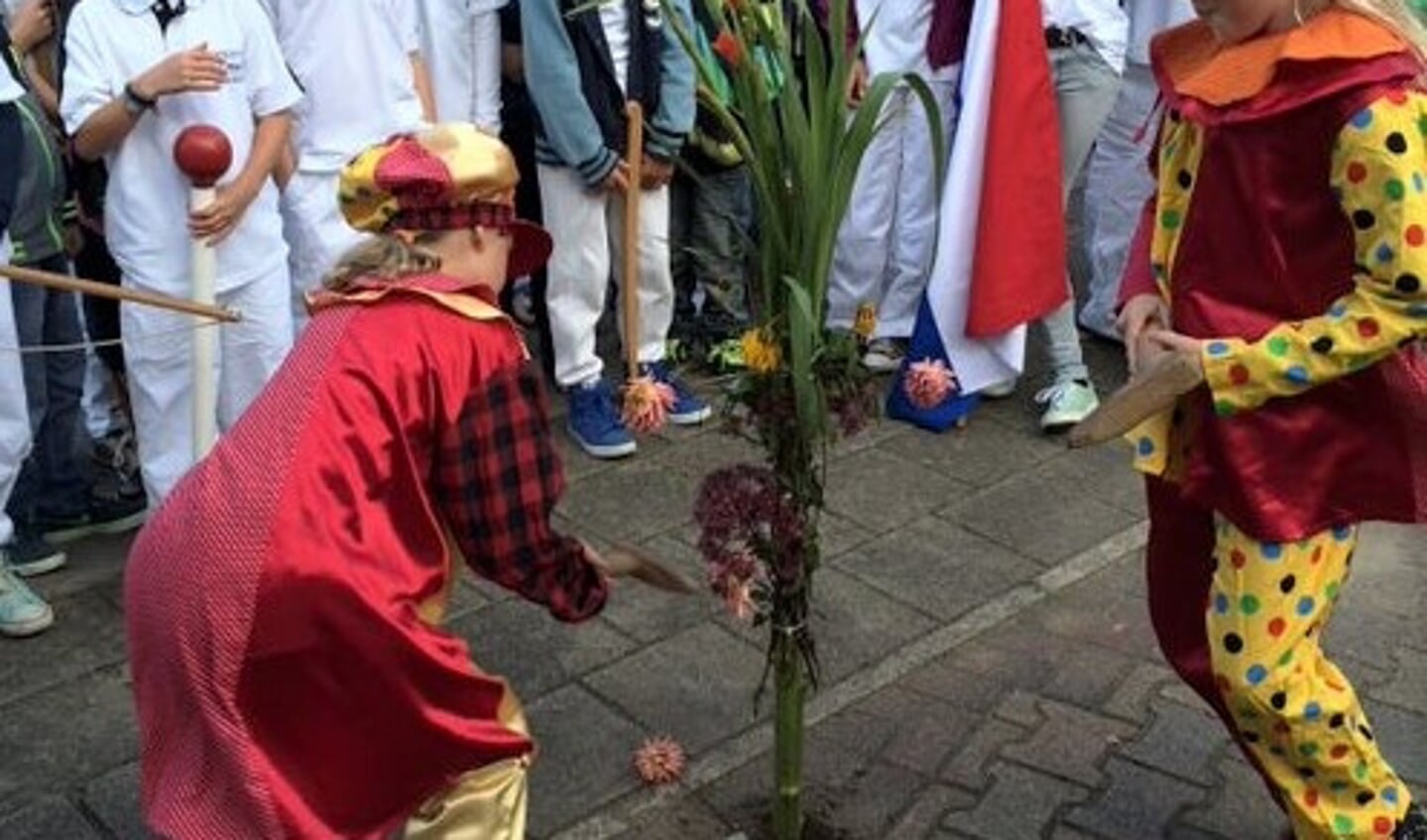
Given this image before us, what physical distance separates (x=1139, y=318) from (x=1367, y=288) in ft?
1.36

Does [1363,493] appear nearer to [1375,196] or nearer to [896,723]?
[1375,196]

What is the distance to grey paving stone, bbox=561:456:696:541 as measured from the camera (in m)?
4.28

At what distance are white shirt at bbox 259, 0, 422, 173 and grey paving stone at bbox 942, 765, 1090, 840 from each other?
2290 millimetres

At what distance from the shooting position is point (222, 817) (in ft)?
7.36

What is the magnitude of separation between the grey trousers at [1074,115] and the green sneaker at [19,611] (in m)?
3.00

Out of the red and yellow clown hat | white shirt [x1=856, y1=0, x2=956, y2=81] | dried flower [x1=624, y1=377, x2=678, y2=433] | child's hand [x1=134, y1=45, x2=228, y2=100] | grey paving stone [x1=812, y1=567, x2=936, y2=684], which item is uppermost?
the red and yellow clown hat

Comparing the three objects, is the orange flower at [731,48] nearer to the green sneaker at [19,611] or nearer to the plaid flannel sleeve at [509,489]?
the plaid flannel sleeve at [509,489]

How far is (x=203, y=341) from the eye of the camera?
12.2 feet

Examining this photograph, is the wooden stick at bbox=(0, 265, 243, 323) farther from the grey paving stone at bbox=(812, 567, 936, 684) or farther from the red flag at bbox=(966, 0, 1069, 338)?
the red flag at bbox=(966, 0, 1069, 338)

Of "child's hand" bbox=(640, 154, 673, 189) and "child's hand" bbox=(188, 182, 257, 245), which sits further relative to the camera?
"child's hand" bbox=(640, 154, 673, 189)

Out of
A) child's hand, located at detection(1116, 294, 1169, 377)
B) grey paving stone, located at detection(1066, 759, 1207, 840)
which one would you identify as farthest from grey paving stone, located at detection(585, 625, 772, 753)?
child's hand, located at detection(1116, 294, 1169, 377)

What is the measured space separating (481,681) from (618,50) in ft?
8.89

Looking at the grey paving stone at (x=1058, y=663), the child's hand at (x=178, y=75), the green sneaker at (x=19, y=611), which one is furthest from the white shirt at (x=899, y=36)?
the green sneaker at (x=19, y=611)

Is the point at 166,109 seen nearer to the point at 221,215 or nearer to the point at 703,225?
the point at 221,215
